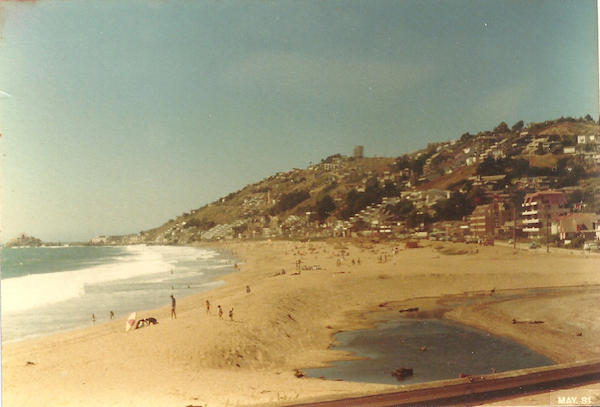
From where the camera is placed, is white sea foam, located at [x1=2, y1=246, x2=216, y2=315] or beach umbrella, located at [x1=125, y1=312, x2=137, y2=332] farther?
beach umbrella, located at [x1=125, y1=312, x2=137, y2=332]

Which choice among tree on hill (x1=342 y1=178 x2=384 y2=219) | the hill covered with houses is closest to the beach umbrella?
the hill covered with houses

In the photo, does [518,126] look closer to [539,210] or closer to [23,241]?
[539,210]

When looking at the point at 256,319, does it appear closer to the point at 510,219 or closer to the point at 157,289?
the point at 157,289

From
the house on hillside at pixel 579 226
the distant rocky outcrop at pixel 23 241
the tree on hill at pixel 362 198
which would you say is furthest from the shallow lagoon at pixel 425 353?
the distant rocky outcrop at pixel 23 241

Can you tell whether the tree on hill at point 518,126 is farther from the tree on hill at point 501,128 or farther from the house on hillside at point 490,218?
the house on hillside at point 490,218

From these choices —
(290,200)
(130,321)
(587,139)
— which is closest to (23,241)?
(130,321)

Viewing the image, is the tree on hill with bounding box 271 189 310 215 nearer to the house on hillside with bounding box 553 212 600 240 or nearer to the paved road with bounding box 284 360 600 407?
the paved road with bounding box 284 360 600 407
